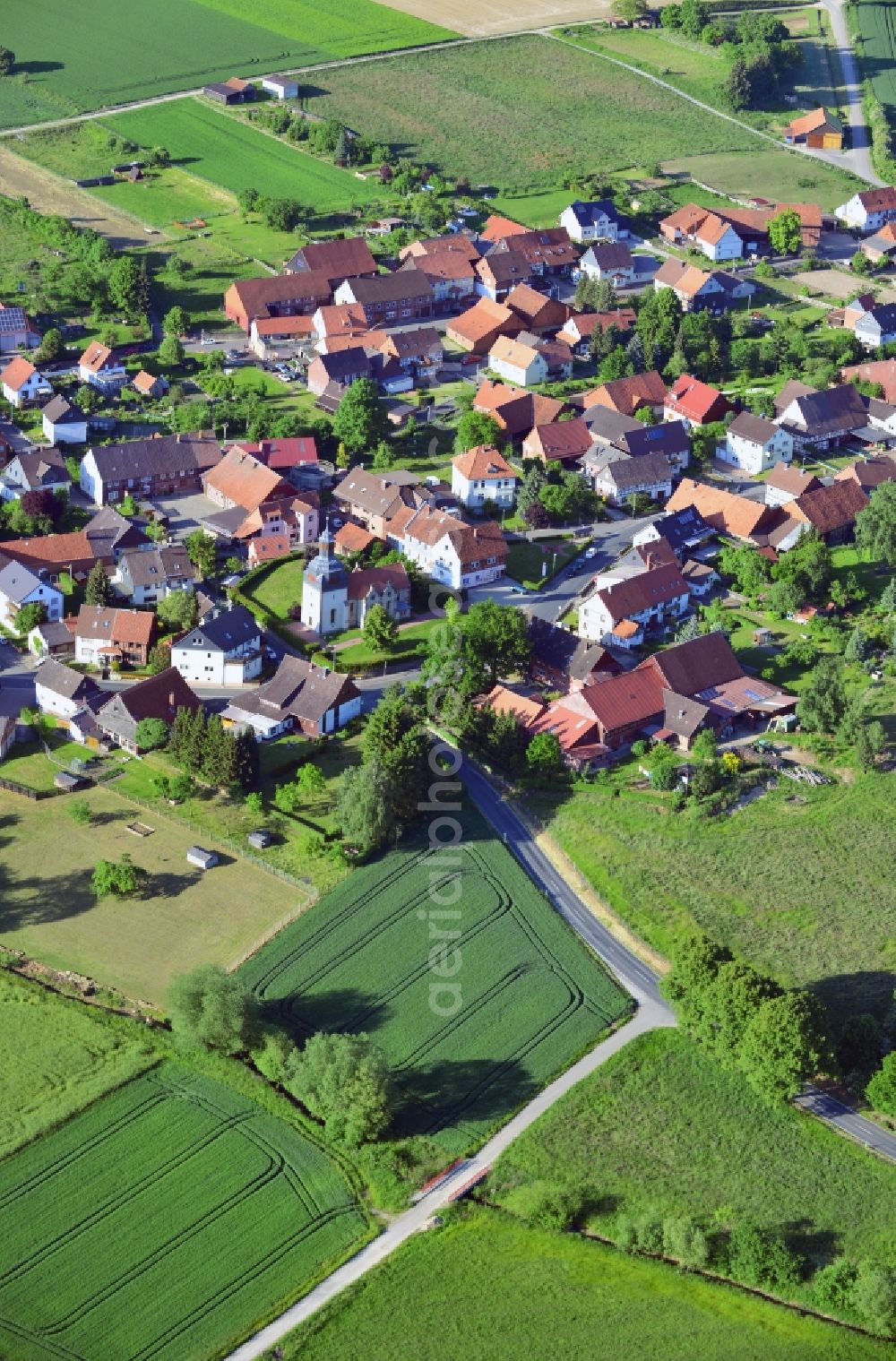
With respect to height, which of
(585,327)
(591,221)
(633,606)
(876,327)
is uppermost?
(591,221)

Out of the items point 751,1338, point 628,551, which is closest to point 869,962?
point 751,1338

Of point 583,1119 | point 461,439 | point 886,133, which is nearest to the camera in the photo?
point 583,1119

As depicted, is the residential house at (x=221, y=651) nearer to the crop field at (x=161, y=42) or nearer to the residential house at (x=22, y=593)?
the residential house at (x=22, y=593)

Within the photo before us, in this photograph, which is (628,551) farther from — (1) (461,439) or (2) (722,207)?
(2) (722,207)

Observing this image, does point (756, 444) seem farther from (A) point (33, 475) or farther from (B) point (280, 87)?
(B) point (280, 87)

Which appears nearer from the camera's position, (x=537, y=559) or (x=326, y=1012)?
(x=326, y=1012)

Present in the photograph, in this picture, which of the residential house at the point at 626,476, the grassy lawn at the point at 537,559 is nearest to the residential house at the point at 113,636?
the grassy lawn at the point at 537,559

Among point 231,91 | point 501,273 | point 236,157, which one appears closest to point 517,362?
point 501,273
